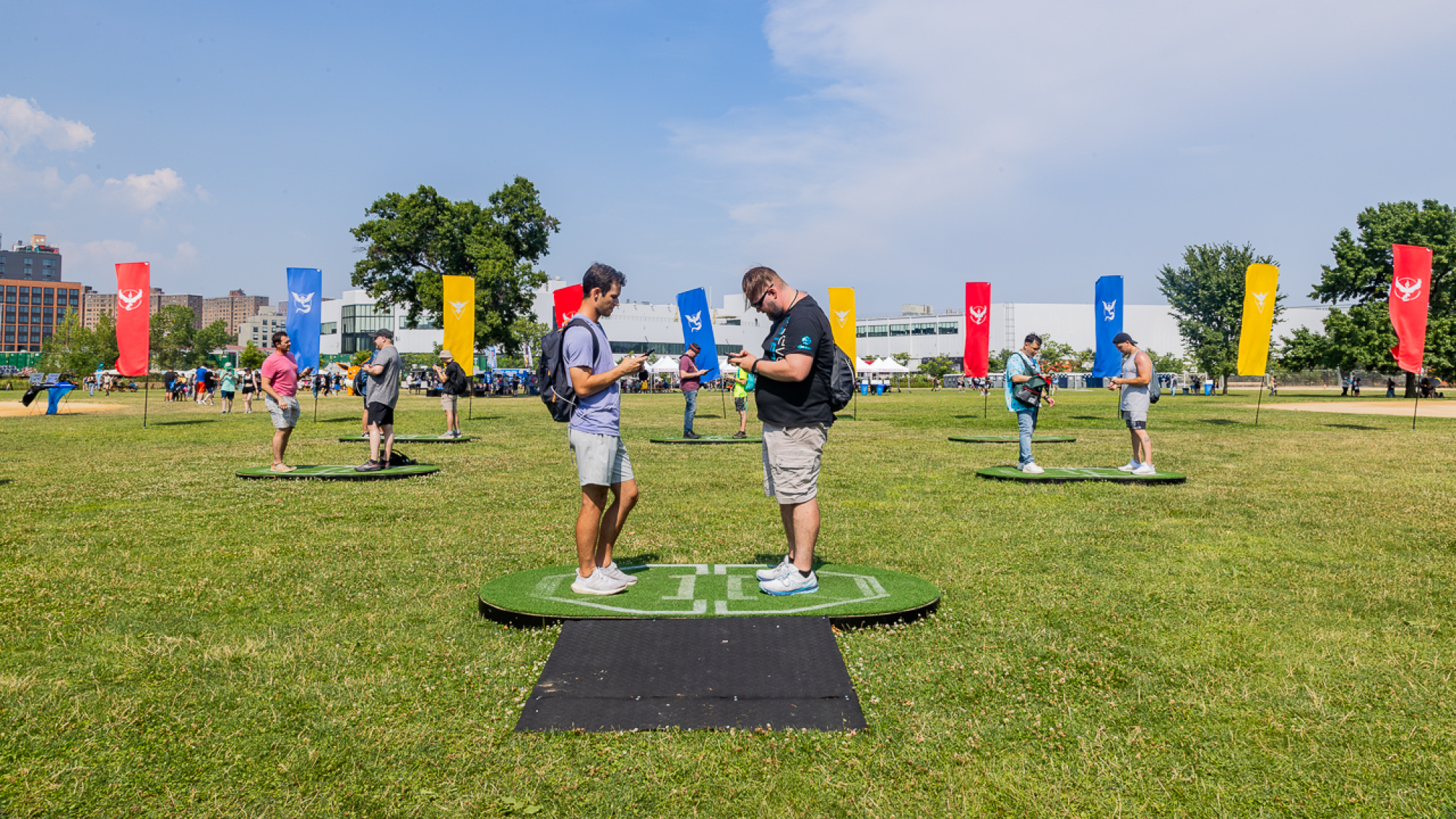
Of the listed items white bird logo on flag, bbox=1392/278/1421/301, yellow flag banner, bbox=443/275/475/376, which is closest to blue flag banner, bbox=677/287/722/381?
yellow flag banner, bbox=443/275/475/376

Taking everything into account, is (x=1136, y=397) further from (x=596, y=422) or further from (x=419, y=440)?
(x=419, y=440)

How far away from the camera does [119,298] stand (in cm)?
1961

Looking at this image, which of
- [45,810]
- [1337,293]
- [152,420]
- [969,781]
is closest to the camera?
[45,810]

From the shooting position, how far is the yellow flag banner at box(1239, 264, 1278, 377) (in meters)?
20.9

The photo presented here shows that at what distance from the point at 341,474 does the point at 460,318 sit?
34.3ft

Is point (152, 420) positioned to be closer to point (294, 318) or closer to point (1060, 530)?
point (294, 318)

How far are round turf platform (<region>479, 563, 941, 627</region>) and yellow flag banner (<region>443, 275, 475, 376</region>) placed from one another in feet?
51.8

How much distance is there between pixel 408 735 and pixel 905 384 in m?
80.8

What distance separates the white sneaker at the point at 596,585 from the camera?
5031mm

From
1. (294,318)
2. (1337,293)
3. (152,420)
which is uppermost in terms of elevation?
(1337,293)

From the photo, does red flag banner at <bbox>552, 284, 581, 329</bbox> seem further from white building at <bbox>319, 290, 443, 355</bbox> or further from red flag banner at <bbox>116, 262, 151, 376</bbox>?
white building at <bbox>319, 290, 443, 355</bbox>

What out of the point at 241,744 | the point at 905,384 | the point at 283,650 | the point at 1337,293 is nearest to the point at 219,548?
the point at 283,650

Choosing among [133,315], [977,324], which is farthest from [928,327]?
[133,315]

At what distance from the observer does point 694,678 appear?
3.75 meters
